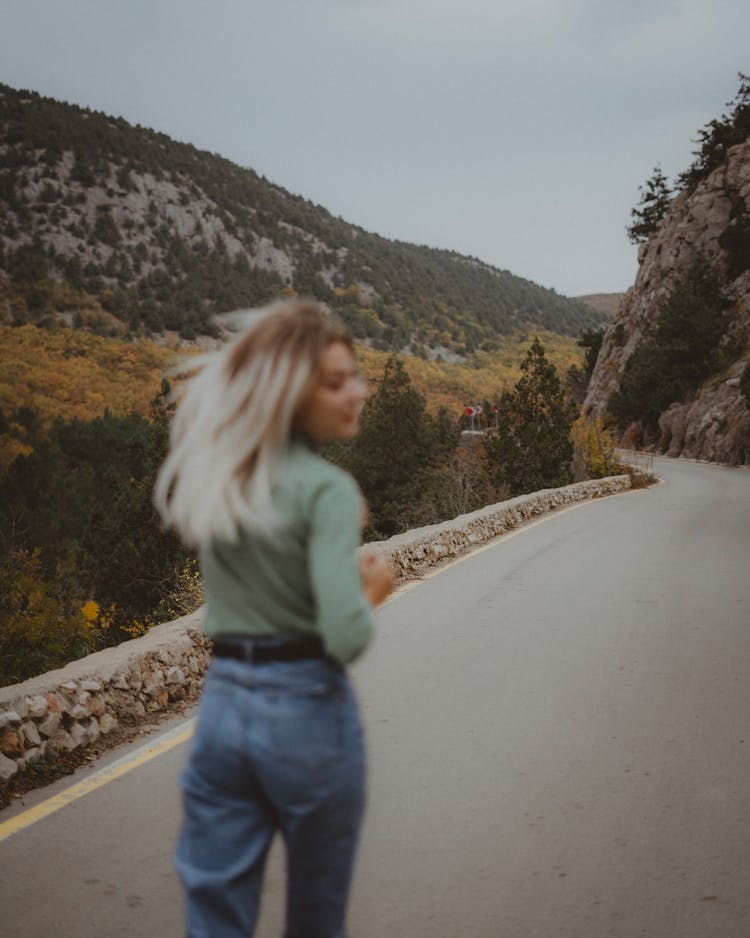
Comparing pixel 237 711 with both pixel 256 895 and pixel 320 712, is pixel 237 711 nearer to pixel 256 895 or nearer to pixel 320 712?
pixel 320 712

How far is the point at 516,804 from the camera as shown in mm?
4312

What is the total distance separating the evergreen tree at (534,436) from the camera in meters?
29.1

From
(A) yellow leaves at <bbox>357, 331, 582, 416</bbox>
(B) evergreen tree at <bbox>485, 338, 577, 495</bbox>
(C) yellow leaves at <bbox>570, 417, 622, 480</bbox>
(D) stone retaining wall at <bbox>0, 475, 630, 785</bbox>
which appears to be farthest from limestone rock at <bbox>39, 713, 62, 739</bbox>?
(A) yellow leaves at <bbox>357, 331, 582, 416</bbox>

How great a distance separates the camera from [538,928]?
3.21 metres

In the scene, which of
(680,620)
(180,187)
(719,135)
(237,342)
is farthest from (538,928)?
(180,187)

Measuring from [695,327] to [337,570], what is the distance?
180 feet

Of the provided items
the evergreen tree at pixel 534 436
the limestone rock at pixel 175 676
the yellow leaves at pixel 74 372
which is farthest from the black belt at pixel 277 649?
the yellow leaves at pixel 74 372

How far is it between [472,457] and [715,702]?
38822 millimetres

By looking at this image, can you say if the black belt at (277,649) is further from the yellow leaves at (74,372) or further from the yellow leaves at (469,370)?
the yellow leaves at (469,370)

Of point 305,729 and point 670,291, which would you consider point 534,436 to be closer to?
point 305,729

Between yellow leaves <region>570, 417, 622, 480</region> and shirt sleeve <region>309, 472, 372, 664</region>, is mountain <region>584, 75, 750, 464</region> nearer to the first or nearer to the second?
yellow leaves <region>570, 417, 622, 480</region>

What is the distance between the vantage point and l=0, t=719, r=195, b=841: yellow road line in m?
4.12

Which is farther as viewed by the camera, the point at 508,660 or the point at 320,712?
the point at 508,660

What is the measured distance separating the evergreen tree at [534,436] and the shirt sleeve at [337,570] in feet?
90.6
